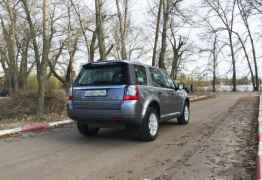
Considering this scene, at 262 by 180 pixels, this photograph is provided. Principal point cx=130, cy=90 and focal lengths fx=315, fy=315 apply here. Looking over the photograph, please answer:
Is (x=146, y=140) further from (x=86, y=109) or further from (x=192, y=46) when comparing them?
(x=192, y=46)

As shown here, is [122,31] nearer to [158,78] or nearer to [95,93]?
[158,78]

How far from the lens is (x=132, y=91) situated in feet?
22.5

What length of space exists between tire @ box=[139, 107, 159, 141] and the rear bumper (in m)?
0.24

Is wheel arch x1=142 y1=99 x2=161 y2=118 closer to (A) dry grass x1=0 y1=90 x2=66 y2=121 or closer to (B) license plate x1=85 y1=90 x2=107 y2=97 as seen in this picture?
(B) license plate x1=85 y1=90 x2=107 y2=97

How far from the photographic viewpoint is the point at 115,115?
6.88 metres

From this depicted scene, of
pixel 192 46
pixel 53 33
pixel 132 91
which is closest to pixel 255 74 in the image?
pixel 192 46

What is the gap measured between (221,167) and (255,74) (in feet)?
124

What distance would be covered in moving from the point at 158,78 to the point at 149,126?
153 centimetres

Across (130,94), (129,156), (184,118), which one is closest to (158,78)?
(130,94)

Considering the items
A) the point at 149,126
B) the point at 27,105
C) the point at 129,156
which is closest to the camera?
the point at 129,156

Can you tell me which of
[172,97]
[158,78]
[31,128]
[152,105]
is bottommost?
[31,128]

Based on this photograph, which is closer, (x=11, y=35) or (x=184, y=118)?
(x=184, y=118)

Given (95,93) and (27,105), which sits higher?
(95,93)

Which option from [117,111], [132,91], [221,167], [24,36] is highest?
[24,36]
